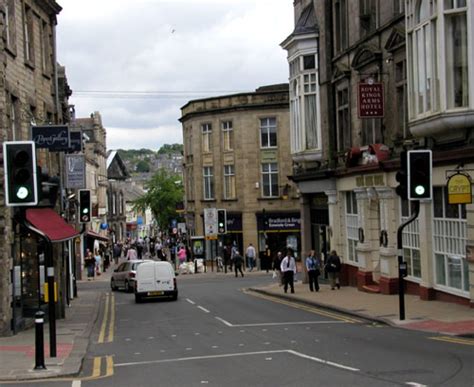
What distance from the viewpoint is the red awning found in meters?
21.3

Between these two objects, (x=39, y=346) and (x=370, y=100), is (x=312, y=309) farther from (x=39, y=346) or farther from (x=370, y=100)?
(x=39, y=346)

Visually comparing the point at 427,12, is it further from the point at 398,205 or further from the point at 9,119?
the point at 9,119

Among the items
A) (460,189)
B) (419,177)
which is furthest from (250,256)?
(419,177)

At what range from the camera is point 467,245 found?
21.2m

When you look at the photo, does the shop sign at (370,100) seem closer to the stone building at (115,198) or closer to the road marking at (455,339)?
the road marking at (455,339)

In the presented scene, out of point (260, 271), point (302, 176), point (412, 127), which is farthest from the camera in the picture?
point (260, 271)

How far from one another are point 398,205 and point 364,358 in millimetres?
14243

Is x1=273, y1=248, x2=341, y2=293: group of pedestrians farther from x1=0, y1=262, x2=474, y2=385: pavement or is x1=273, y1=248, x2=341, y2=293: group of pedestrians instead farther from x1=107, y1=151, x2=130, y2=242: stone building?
x1=107, y1=151, x2=130, y2=242: stone building

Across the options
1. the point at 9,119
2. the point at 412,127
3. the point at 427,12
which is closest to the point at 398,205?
the point at 412,127

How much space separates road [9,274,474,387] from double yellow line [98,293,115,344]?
0.04 metres

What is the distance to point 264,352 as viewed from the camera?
51.0ft

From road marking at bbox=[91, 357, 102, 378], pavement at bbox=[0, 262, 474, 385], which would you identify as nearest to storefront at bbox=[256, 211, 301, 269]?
pavement at bbox=[0, 262, 474, 385]

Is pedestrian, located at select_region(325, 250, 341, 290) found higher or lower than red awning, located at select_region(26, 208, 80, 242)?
lower

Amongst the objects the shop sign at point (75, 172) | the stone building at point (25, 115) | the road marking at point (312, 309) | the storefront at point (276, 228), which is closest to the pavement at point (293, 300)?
the road marking at point (312, 309)
